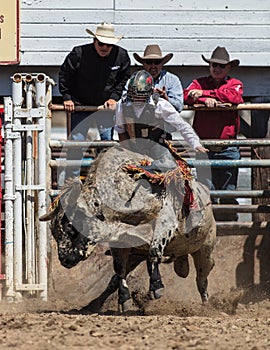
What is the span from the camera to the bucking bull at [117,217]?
682cm

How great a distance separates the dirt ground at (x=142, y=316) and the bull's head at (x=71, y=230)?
456 millimetres

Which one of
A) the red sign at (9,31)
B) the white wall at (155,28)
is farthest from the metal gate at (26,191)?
the white wall at (155,28)

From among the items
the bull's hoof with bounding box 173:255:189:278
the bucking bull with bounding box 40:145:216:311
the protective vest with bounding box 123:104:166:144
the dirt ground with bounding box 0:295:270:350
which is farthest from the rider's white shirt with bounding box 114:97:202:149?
the dirt ground with bounding box 0:295:270:350

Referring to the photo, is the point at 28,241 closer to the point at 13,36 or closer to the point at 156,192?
the point at 156,192

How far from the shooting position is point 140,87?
7.49m

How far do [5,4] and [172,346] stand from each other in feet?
20.2

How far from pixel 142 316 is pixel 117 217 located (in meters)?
0.80

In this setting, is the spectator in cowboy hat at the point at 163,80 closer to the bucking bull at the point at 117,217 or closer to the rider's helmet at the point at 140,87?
the rider's helmet at the point at 140,87

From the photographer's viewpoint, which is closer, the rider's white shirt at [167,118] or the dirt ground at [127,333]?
the dirt ground at [127,333]

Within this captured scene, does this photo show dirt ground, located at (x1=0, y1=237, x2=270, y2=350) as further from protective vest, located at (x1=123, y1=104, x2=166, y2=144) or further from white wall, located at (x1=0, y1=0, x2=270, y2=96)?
white wall, located at (x1=0, y1=0, x2=270, y2=96)

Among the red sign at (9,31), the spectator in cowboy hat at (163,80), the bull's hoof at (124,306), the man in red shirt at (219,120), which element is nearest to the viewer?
the bull's hoof at (124,306)

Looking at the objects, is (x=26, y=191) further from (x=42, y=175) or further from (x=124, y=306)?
(x=124, y=306)

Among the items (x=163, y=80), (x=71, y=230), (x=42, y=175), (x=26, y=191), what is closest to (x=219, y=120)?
(x=163, y=80)

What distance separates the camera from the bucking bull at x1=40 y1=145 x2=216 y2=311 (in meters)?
6.82
